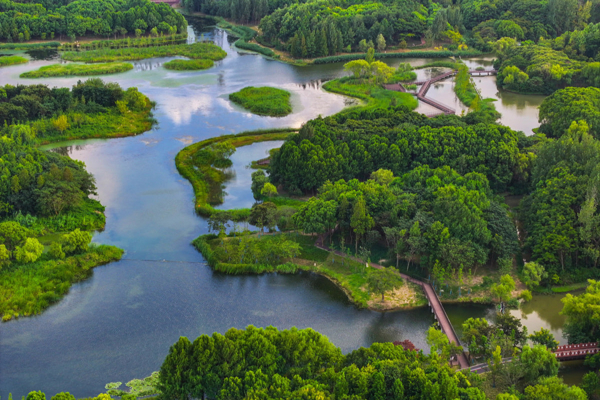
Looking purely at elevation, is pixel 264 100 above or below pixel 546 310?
above

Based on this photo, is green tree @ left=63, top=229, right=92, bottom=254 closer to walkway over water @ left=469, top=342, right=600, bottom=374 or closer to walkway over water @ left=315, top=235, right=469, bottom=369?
walkway over water @ left=315, top=235, right=469, bottom=369

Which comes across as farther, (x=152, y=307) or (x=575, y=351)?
(x=152, y=307)

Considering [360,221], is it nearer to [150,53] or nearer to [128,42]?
[150,53]

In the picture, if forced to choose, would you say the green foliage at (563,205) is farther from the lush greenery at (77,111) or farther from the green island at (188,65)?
the green island at (188,65)

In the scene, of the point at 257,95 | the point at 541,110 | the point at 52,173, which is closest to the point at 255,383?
the point at 52,173

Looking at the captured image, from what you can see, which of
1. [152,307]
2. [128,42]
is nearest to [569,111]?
[152,307]

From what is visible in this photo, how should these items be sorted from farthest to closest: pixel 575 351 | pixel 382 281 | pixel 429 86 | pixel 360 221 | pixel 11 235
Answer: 1. pixel 429 86
2. pixel 360 221
3. pixel 11 235
4. pixel 382 281
5. pixel 575 351

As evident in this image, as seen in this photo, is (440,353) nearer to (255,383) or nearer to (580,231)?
(255,383)

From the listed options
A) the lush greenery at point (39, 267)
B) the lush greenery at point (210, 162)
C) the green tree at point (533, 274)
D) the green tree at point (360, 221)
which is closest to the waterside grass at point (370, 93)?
the lush greenery at point (210, 162)
